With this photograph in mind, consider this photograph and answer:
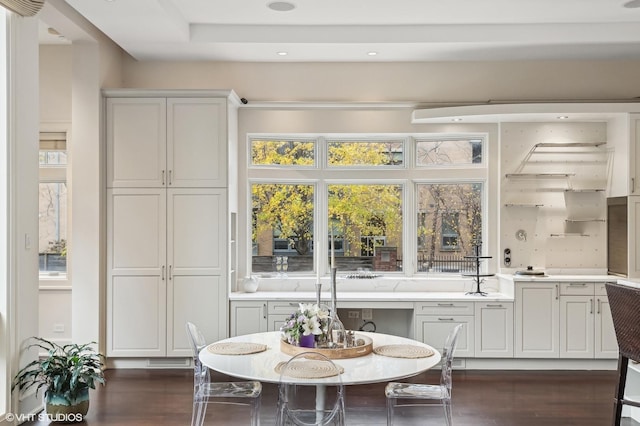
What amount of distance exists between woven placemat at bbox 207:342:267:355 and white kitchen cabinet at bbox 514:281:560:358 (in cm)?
291

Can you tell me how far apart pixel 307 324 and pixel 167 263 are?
8.31 ft

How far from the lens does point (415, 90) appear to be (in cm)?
607

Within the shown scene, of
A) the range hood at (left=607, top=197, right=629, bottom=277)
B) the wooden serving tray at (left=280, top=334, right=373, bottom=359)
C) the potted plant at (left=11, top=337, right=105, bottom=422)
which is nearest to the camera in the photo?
the wooden serving tray at (left=280, top=334, right=373, bottom=359)

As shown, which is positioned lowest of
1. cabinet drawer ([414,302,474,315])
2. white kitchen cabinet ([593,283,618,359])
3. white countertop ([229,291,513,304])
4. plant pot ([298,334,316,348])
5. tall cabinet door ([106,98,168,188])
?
white kitchen cabinet ([593,283,618,359])

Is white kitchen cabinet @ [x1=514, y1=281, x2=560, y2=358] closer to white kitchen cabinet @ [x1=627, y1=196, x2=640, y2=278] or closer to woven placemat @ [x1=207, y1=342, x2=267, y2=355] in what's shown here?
white kitchen cabinet @ [x1=627, y1=196, x2=640, y2=278]

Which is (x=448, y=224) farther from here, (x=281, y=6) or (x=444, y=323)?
(x=281, y=6)

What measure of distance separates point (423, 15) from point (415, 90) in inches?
43.8

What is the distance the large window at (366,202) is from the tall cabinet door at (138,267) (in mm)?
1084

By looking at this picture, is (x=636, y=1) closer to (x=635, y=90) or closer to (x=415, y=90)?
(x=635, y=90)

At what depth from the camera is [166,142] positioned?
18.1 ft

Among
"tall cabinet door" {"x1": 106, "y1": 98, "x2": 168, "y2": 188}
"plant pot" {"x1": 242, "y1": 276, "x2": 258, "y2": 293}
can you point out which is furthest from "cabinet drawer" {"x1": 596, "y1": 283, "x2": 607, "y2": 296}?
"tall cabinet door" {"x1": 106, "y1": 98, "x2": 168, "y2": 188}

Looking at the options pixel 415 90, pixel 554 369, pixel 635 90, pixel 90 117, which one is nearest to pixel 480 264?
pixel 554 369

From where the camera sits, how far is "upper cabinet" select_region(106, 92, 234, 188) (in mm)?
5523

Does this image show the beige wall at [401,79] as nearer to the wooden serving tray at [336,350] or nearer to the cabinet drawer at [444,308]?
the cabinet drawer at [444,308]
